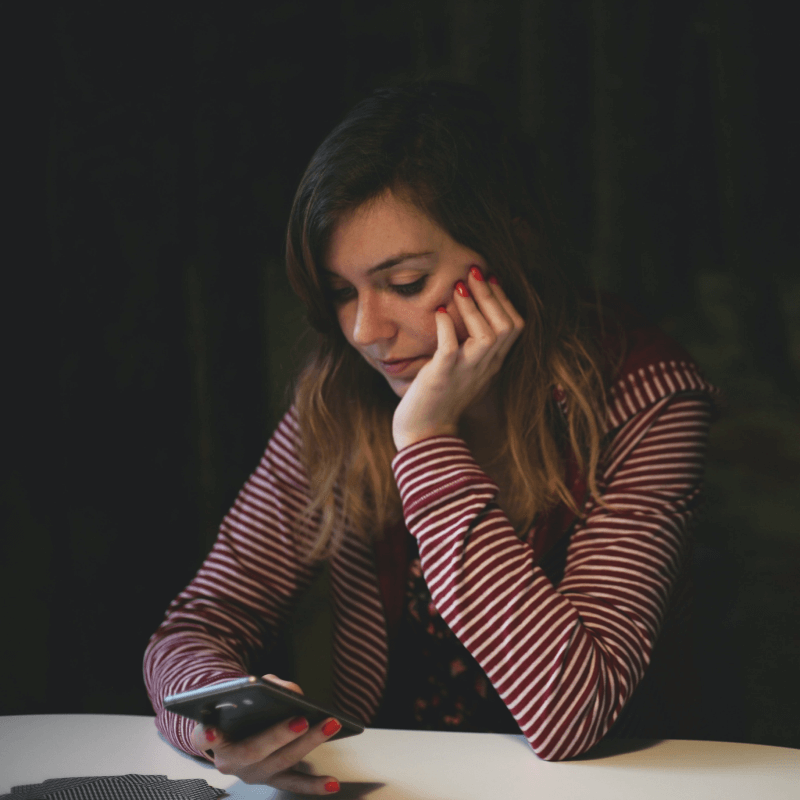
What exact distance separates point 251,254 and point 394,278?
2.26 feet

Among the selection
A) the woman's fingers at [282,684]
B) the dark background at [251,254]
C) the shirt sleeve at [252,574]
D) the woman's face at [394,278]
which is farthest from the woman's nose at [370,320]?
the dark background at [251,254]

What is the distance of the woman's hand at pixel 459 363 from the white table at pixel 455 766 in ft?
1.14

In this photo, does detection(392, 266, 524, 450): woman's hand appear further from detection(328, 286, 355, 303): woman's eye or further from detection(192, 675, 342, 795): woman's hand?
detection(192, 675, 342, 795): woman's hand

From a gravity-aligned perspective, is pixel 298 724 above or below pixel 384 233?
below

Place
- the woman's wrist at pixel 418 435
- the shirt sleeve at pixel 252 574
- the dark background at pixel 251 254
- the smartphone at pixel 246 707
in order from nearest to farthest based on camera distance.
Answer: the smartphone at pixel 246 707
the woman's wrist at pixel 418 435
the shirt sleeve at pixel 252 574
the dark background at pixel 251 254

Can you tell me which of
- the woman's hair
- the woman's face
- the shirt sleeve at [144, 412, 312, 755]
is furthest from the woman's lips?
the shirt sleeve at [144, 412, 312, 755]

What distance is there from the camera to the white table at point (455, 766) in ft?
2.19

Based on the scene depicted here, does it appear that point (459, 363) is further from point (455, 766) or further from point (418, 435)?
point (455, 766)

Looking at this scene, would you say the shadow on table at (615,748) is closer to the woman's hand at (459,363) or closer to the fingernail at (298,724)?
the fingernail at (298,724)

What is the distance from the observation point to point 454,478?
869 mm

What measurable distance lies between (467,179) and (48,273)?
831 millimetres

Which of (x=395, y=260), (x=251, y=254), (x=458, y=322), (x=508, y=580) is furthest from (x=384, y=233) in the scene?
(x=251, y=254)

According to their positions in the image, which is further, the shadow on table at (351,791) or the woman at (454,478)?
the woman at (454,478)

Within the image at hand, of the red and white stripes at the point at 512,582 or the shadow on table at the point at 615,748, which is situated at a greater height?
the red and white stripes at the point at 512,582
